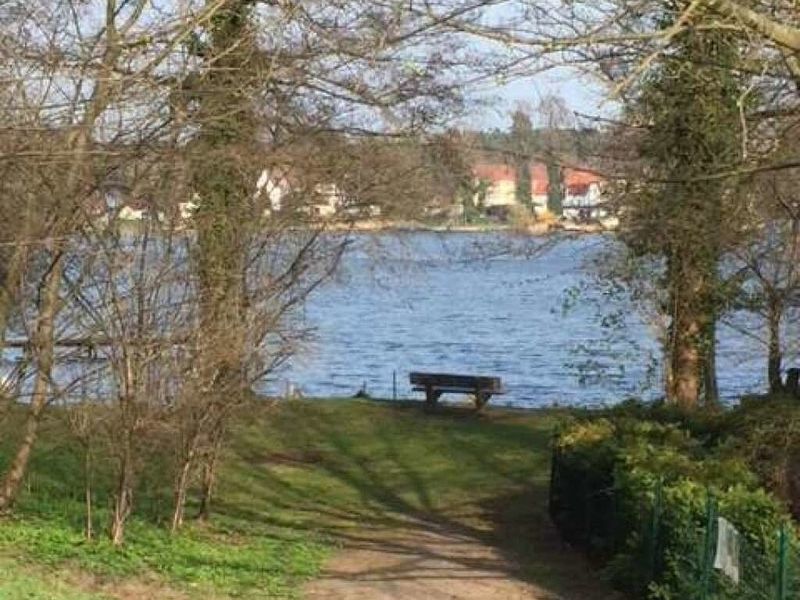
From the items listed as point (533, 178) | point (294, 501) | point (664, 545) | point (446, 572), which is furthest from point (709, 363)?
point (664, 545)

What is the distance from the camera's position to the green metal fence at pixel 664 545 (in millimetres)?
8289

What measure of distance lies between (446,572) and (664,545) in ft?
8.97

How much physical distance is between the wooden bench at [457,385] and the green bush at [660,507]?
10.2 meters

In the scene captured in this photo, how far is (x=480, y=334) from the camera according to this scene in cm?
4119

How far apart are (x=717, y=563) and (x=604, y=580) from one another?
14.6 feet

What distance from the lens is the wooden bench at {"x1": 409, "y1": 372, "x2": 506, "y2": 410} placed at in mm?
26250

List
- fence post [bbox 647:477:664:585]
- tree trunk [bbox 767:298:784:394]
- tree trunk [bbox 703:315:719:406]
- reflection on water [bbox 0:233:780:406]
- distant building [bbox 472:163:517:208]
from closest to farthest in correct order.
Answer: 1. fence post [bbox 647:477:664:585]
2. reflection on water [bbox 0:233:780:406]
3. distant building [bbox 472:163:517:208]
4. tree trunk [bbox 767:298:784:394]
5. tree trunk [bbox 703:315:719:406]

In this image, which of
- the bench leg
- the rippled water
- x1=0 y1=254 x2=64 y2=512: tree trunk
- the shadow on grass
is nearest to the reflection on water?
the rippled water

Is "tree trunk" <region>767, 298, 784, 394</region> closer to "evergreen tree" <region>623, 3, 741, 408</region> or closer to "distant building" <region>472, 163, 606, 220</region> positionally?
"evergreen tree" <region>623, 3, 741, 408</region>

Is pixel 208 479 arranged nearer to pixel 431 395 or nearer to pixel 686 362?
pixel 686 362

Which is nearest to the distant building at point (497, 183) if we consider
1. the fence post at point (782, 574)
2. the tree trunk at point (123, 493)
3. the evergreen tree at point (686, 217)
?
the evergreen tree at point (686, 217)

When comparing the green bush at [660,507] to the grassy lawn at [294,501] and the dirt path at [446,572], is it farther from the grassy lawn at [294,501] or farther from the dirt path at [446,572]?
the grassy lawn at [294,501]

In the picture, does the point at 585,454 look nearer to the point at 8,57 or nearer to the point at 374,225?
the point at 374,225

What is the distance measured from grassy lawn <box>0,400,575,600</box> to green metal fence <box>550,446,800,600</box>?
0.55m
